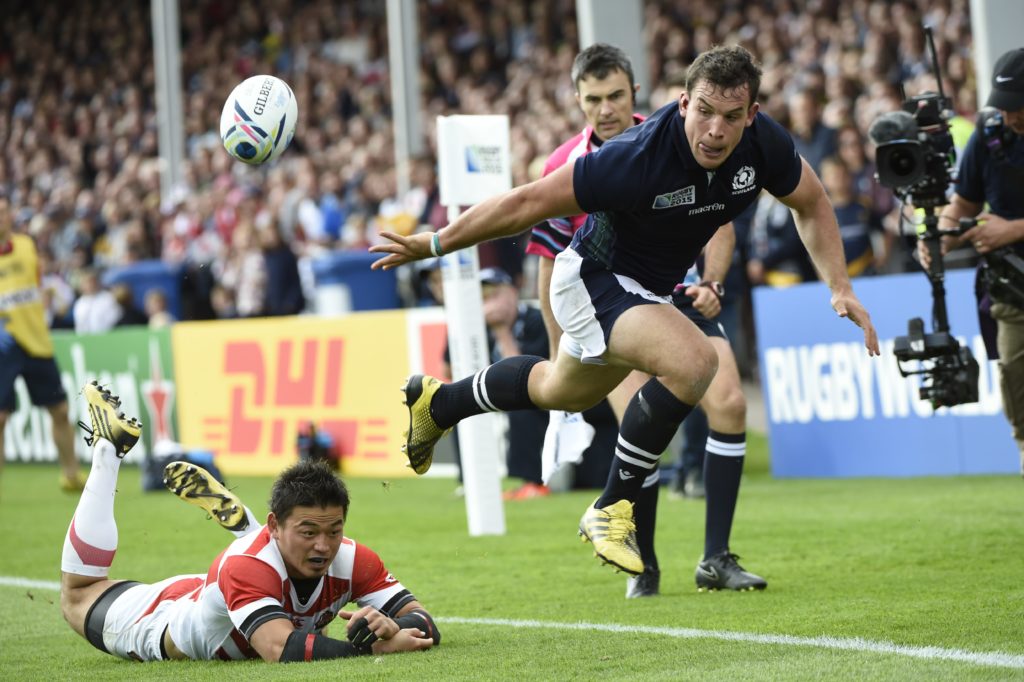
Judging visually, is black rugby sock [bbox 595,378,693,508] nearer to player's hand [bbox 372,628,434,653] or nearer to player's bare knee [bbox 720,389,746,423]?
→ player's bare knee [bbox 720,389,746,423]

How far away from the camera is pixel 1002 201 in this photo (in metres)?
8.77

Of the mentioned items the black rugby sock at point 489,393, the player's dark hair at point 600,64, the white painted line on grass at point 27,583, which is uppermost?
the player's dark hair at point 600,64

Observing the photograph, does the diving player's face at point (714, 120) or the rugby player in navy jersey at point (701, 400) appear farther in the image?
the rugby player in navy jersey at point (701, 400)

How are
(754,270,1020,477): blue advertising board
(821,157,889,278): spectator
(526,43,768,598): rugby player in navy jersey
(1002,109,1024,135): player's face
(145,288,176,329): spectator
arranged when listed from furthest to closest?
1. (145,288,176,329): spectator
2. (821,157,889,278): spectator
3. (754,270,1020,477): blue advertising board
4. (1002,109,1024,135): player's face
5. (526,43,768,598): rugby player in navy jersey

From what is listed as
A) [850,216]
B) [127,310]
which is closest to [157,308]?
[127,310]

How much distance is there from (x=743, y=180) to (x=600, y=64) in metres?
1.65

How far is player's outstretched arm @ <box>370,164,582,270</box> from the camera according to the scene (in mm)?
5879

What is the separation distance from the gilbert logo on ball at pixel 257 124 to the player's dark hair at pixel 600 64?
137 cm

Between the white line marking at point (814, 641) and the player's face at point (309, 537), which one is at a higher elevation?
the player's face at point (309, 537)

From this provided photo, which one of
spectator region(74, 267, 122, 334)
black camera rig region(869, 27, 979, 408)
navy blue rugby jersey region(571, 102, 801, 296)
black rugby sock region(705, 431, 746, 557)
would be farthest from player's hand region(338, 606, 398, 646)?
spectator region(74, 267, 122, 334)

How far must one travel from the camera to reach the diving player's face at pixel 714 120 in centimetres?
582

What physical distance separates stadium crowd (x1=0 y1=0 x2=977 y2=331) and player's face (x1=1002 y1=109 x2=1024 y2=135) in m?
1.85

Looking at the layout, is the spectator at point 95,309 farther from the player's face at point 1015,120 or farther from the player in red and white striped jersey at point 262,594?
the player in red and white striped jersey at point 262,594

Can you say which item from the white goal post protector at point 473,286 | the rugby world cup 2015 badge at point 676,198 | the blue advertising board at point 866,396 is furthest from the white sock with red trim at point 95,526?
the blue advertising board at point 866,396
